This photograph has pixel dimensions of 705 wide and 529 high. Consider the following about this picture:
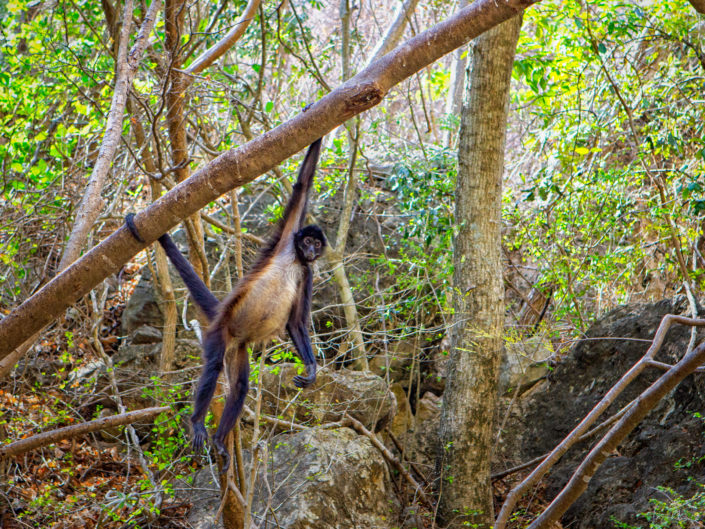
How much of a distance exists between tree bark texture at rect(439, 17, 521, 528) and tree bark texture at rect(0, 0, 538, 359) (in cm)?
389

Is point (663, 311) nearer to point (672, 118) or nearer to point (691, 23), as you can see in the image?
point (672, 118)

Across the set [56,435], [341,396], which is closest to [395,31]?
[341,396]

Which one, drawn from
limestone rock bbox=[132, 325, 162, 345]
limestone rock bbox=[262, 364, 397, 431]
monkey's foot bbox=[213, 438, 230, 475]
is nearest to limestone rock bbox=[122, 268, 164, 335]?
limestone rock bbox=[132, 325, 162, 345]

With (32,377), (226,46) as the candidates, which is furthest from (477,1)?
(32,377)

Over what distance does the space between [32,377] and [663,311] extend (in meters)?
8.15

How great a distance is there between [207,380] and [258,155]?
224 centimetres

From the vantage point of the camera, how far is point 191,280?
16.1 ft

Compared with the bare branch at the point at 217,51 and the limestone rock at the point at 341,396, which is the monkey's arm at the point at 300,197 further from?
the limestone rock at the point at 341,396

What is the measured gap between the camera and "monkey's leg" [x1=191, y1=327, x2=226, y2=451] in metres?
4.68

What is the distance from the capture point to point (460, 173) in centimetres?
707

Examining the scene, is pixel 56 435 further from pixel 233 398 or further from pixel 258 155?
pixel 258 155

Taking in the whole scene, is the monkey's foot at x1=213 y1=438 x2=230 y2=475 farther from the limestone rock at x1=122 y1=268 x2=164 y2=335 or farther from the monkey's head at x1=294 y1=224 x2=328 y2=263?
the limestone rock at x1=122 y1=268 x2=164 y2=335

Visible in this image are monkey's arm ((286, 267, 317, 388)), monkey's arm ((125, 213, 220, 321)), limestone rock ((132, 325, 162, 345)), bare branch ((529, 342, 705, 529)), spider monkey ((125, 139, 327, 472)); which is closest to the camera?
bare branch ((529, 342, 705, 529))

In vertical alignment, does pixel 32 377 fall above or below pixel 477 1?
below
